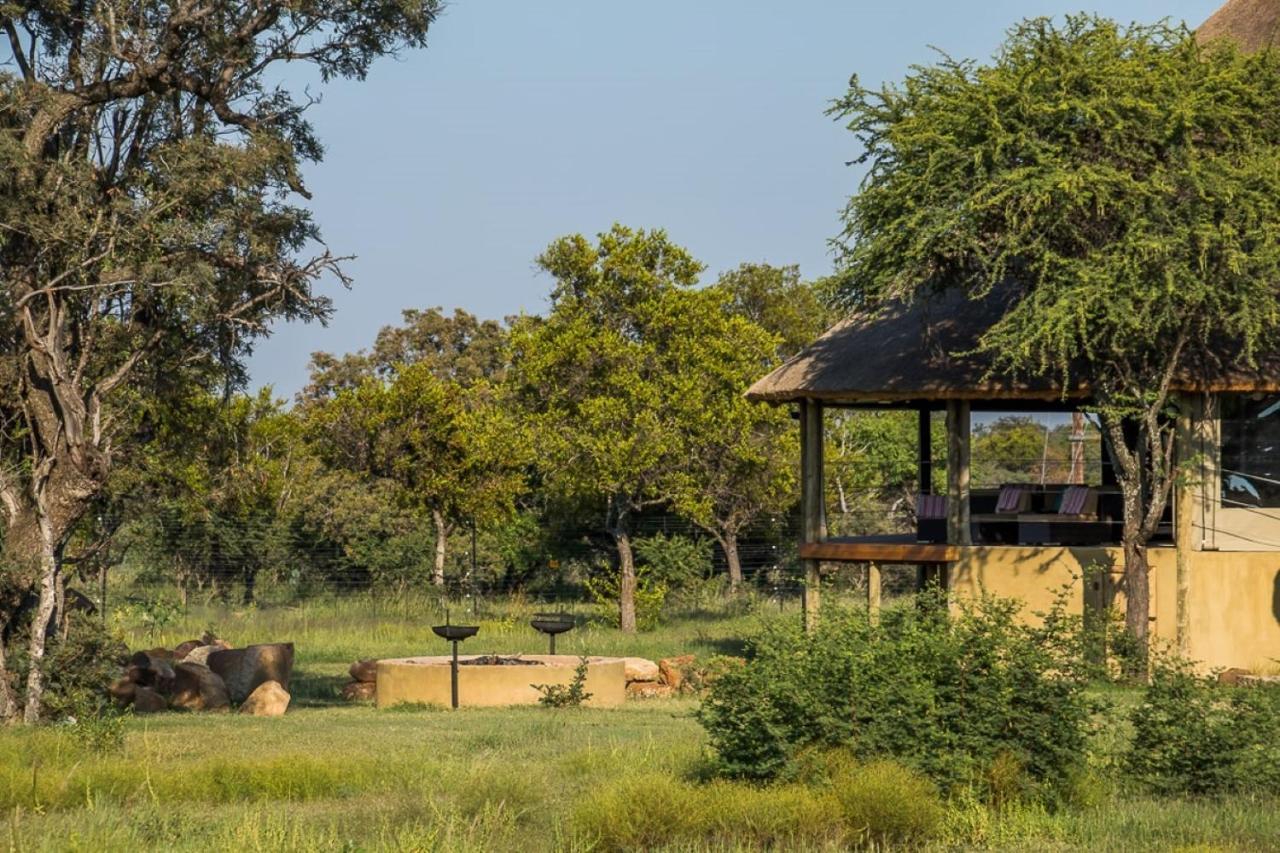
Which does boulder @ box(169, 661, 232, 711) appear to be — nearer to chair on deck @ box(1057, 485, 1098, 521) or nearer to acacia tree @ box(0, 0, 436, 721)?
acacia tree @ box(0, 0, 436, 721)

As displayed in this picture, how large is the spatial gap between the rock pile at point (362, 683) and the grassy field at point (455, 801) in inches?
223

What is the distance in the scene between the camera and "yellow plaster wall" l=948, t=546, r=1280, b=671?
2134 cm

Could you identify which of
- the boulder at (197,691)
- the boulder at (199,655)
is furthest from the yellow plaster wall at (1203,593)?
the boulder at (199,655)

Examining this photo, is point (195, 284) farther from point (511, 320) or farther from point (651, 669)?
point (511, 320)

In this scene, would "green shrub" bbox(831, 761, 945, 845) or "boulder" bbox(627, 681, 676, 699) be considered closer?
"green shrub" bbox(831, 761, 945, 845)

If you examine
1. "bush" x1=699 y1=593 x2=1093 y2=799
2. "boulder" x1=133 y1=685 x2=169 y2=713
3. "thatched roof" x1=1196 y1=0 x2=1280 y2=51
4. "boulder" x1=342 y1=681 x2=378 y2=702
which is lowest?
"boulder" x1=342 y1=681 x2=378 y2=702

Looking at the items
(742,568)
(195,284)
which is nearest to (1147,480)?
(195,284)

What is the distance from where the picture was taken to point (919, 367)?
73.4ft

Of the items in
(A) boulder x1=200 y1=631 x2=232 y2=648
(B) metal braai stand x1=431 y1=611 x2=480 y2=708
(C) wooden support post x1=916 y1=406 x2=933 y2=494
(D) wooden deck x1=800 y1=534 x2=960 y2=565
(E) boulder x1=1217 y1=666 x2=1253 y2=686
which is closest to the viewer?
(B) metal braai stand x1=431 y1=611 x2=480 y2=708

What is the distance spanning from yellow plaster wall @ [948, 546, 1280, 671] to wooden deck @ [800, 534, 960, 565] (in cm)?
54

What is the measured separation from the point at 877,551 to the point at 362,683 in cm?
691

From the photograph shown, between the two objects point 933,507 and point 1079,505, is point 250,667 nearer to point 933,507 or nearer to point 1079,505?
point 933,507

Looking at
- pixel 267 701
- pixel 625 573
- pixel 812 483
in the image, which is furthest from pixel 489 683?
pixel 625 573

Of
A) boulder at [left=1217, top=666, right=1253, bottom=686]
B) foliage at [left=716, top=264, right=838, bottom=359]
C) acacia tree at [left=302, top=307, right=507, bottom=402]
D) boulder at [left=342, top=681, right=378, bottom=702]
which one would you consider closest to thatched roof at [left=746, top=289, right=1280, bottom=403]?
boulder at [left=1217, top=666, right=1253, bottom=686]
